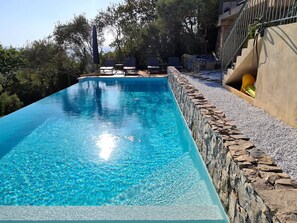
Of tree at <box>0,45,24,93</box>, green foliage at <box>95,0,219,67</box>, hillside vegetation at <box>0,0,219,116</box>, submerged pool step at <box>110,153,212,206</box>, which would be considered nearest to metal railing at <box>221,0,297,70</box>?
submerged pool step at <box>110,153,212,206</box>

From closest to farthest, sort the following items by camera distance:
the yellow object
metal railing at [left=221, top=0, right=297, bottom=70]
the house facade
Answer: the house facade, metal railing at [left=221, top=0, right=297, bottom=70], the yellow object

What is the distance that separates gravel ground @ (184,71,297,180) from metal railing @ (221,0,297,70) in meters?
1.74

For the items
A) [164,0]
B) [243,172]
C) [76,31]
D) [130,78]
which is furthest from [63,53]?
[243,172]

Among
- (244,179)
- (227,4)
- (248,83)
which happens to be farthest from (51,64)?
(244,179)

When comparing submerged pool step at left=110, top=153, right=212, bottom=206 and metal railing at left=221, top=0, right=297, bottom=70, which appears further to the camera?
metal railing at left=221, top=0, right=297, bottom=70

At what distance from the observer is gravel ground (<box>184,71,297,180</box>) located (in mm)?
2922

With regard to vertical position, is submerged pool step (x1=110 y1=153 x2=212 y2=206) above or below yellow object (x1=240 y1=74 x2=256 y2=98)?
below

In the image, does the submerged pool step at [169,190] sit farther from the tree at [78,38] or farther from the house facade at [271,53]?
the tree at [78,38]

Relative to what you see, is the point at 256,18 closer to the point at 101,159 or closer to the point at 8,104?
the point at 101,159

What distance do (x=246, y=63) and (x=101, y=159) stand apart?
14.2ft

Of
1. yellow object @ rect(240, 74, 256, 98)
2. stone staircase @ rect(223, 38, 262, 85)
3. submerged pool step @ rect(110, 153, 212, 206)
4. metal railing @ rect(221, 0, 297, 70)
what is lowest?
submerged pool step @ rect(110, 153, 212, 206)

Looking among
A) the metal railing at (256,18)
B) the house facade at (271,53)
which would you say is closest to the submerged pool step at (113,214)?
the house facade at (271,53)

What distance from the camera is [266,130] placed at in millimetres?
3883

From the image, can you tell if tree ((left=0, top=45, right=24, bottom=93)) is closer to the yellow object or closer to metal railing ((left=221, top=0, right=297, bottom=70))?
metal railing ((left=221, top=0, right=297, bottom=70))
